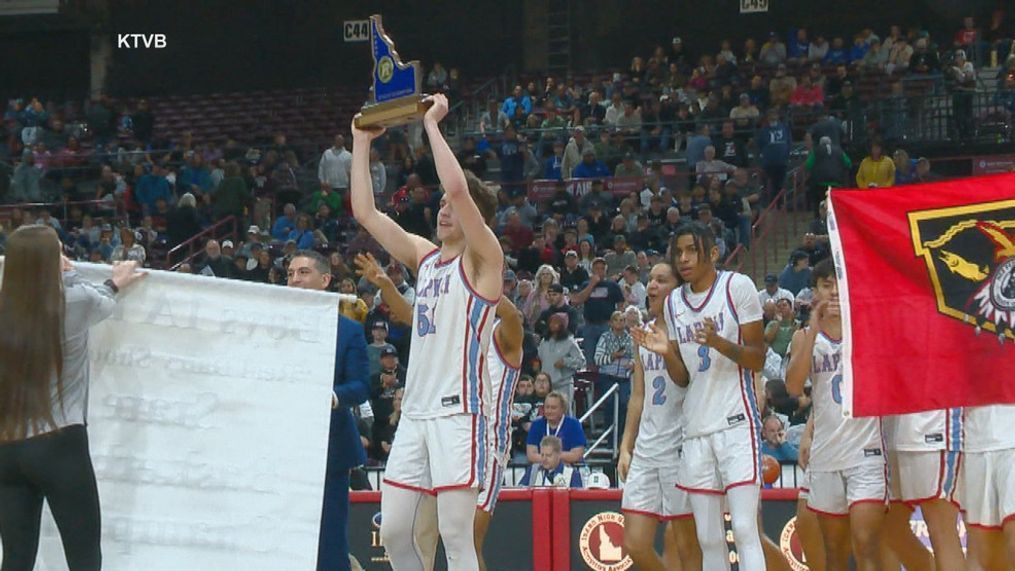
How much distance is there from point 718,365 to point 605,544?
3457 mm

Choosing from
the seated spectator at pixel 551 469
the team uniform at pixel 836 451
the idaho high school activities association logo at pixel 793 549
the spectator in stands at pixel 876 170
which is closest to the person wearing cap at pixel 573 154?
the spectator in stands at pixel 876 170

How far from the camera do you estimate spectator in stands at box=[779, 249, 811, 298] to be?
18047mm

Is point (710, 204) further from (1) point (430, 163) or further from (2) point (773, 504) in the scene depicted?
(2) point (773, 504)

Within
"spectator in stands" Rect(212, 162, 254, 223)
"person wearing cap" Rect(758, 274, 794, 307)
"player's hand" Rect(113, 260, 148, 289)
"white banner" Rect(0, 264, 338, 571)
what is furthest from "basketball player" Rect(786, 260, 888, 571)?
"spectator in stands" Rect(212, 162, 254, 223)

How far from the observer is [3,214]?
25.2 metres

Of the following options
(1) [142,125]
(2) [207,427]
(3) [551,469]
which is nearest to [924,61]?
(1) [142,125]

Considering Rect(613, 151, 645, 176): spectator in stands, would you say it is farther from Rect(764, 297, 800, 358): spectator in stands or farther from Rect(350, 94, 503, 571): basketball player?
Rect(350, 94, 503, 571): basketball player

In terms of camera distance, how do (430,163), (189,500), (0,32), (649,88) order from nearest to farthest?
(189,500)
(430,163)
(649,88)
(0,32)

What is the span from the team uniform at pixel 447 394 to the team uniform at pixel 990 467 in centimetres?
253

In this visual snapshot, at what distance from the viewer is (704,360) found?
28.8 feet

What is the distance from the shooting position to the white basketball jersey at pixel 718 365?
8.70 metres

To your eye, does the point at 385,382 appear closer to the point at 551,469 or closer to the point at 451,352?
the point at 551,469

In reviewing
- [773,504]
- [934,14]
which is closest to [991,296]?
[773,504]

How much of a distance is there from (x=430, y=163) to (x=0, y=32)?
14069mm
